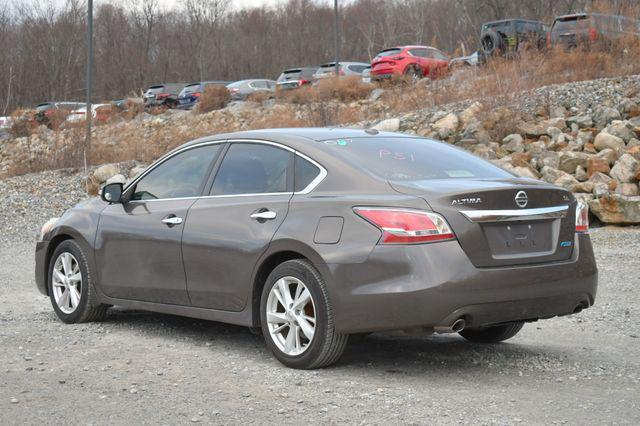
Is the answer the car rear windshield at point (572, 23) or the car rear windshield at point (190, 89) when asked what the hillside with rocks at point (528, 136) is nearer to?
the car rear windshield at point (572, 23)

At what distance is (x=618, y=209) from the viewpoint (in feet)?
47.8

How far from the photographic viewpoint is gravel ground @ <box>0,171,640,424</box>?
4.99 meters

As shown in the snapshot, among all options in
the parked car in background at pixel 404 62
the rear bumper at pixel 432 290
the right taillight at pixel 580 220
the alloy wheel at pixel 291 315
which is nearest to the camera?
the rear bumper at pixel 432 290

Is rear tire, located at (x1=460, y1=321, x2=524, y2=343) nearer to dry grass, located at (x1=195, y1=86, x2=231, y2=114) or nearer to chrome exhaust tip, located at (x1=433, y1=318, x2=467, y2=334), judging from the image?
chrome exhaust tip, located at (x1=433, y1=318, x2=467, y2=334)

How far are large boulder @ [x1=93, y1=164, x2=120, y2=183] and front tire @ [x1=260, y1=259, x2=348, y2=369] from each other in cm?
1577

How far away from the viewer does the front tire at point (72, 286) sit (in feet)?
25.4

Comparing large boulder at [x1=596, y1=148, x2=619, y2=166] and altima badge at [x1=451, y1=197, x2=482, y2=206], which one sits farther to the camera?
large boulder at [x1=596, y1=148, x2=619, y2=166]

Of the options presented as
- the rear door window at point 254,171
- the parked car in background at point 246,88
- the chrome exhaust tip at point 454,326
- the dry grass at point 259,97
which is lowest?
the chrome exhaust tip at point 454,326

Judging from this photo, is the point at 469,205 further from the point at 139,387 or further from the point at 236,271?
the point at 139,387

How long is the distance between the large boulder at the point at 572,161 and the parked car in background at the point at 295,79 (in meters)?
25.0

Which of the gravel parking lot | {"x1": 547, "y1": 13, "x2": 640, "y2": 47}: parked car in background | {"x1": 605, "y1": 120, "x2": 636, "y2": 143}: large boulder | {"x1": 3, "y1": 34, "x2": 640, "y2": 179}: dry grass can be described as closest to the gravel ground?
the gravel parking lot

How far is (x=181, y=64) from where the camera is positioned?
88562 mm

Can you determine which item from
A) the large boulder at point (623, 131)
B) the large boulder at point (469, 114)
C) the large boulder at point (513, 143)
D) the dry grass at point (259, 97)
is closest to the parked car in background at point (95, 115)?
the dry grass at point (259, 97)

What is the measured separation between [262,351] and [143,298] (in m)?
1.08
